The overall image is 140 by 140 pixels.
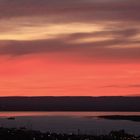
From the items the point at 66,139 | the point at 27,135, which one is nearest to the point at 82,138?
the point at 66,139

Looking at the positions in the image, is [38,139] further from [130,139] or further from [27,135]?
[130,139]

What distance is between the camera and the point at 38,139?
11475 cm

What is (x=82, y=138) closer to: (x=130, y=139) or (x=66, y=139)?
(x=66, y=139)

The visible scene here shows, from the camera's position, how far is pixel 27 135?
12338 centimetres

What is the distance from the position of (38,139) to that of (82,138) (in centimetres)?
919

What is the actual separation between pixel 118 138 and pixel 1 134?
2186cm

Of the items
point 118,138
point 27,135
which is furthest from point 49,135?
point 118,138

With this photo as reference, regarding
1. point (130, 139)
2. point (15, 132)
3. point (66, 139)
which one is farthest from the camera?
point (15, 132)

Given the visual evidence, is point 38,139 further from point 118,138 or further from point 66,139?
point 118,138

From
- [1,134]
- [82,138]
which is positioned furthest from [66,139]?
[1,134]

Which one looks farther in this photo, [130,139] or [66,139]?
[66,139]

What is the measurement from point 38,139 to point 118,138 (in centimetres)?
1495

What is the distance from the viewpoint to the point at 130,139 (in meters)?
109

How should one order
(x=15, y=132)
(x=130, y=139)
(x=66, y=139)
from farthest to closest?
(x=15, y=132), (x=66, y=139), (x=130, y=139)
